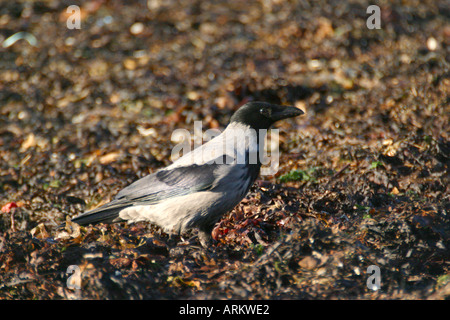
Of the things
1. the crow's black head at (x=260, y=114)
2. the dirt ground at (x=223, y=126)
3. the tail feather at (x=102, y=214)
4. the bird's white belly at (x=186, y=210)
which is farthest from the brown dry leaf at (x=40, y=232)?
the crow's black head at (x=260, y=114)

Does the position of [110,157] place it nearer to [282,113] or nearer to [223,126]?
[223,126]

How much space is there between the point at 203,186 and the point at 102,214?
1.11m

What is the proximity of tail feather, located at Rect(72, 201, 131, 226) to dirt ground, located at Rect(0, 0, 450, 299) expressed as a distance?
0.18m

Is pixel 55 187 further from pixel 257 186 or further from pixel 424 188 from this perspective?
pixel 424 188

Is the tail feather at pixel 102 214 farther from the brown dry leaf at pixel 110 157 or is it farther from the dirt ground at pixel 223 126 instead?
the brown dry leaf at pixel 110 157

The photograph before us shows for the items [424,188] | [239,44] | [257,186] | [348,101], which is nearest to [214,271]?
[257,186]

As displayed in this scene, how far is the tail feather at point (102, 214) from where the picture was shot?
5.14 meters

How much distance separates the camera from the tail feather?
5.14m

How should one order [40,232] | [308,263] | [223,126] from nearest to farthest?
1. [308,263]
2. [40,232]
3. [223,126]

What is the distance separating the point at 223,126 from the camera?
7.33 metres

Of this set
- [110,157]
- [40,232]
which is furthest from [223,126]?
[40,232]

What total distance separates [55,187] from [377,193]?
3.98 m

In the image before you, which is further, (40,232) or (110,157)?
(110,157)

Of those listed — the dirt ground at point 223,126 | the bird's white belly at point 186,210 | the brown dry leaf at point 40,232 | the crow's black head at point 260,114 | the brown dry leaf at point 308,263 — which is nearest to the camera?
the brown dry leaf at point 308,263
